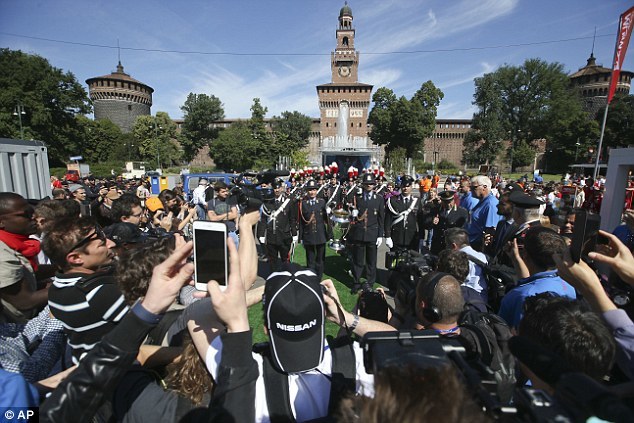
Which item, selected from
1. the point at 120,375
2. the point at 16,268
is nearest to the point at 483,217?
the point at 120,375

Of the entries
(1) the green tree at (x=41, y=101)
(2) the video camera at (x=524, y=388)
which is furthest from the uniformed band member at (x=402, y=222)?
(1) the green tree at (x=41, y=101)

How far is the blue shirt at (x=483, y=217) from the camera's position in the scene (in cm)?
529

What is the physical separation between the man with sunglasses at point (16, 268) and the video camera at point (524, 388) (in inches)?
115

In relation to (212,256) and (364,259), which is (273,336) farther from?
(364,259)

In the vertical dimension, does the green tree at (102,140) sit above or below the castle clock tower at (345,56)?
below

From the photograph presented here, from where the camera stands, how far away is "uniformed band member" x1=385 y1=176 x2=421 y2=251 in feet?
22.5

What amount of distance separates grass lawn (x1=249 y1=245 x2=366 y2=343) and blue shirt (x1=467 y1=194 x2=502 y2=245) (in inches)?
101

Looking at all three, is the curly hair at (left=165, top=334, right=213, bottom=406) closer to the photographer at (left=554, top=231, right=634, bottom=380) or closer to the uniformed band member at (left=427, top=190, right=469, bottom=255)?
the photographer at (left=554, top=231, right=634, bottom=380)

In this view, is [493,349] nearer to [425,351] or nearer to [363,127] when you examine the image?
[425,351]

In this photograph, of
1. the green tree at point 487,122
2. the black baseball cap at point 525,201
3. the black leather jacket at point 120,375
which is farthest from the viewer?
the green tree at point 487,122

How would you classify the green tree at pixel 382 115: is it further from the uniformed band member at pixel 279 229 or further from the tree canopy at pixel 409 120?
the uniformed band member at pixel 279 229

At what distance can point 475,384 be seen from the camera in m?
0.95

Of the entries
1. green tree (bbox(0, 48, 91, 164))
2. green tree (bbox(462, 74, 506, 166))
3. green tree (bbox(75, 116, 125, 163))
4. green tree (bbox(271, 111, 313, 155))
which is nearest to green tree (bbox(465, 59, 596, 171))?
green tree (bbox(462, 74, 506, 166))

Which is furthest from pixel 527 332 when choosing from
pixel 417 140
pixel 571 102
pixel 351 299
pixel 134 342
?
pixel 571 102
